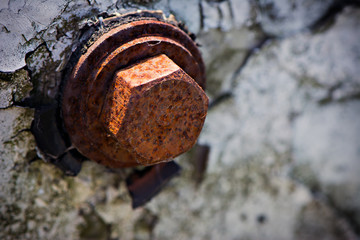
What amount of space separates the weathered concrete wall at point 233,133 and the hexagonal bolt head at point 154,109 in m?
0.17

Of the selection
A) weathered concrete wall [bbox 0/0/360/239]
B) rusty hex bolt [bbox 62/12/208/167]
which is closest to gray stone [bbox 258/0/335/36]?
weathered concrete wall [bbox 0/0/360/239]

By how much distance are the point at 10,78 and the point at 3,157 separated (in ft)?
0.54

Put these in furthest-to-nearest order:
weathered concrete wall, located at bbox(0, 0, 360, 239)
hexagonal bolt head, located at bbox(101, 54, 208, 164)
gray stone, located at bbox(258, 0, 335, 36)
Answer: gray stone, located at bbox(258, 0, 335, 36) → weathered concrete wall, located at bbox(0, 0, 360, 239) → hexagonal bolt head, located at bbox(101, 54, 208, 164)

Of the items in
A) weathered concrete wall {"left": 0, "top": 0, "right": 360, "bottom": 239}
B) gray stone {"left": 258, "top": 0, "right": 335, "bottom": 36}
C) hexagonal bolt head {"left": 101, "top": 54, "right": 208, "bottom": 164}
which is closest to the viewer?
hexagonal bolt head {"left": 101, "top": 54, "right": 208, "bottom": 164}

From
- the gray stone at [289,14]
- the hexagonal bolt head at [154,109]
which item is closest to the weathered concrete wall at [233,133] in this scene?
the gray stone at [289,14]

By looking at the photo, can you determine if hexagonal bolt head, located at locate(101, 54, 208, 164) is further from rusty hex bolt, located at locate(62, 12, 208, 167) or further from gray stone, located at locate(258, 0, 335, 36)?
gray stone, located at locate(258, 0, 335, 36)

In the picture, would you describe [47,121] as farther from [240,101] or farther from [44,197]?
[240,101]

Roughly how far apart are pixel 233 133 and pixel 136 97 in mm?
513

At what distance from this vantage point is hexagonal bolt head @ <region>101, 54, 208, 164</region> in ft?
1.46

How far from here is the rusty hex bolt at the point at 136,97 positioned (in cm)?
45

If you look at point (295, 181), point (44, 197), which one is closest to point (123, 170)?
point (44, 197)

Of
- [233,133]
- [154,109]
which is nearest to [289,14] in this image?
[233,133]

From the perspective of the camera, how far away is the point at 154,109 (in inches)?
18.0

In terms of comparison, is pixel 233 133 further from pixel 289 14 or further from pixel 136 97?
pixel 136 97
